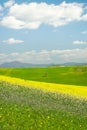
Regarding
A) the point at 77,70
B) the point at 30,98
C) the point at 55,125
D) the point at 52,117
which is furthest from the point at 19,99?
the point at 77,70

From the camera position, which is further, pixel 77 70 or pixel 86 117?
pixel 77 70

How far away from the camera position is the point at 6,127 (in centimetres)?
1691

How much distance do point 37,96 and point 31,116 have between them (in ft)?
25.7

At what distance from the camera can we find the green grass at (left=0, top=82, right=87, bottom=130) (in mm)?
18531

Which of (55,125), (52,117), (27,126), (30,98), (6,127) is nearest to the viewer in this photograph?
(6,127)

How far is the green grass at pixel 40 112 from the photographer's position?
18.5 metres

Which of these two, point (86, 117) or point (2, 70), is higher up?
point (2, 70)

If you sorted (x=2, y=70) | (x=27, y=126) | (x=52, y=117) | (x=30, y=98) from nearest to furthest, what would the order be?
(x=27, y=126) → (x=52, y=117) → (x=30, y=98) → (x=2, y=70)

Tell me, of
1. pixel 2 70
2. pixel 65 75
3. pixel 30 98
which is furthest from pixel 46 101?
pixel 2 70

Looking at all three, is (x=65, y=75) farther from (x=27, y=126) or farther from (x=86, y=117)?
(x=27, y=126)

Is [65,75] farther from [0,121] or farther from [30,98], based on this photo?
[0,121]

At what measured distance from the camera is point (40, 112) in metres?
21.7

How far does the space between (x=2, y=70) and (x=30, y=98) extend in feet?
262

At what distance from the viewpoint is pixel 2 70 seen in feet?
347
